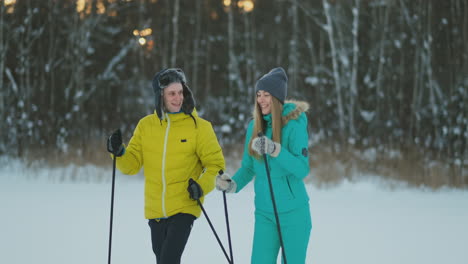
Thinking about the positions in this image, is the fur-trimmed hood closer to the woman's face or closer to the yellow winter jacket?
the woman's face

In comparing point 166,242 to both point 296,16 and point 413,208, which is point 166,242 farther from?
point 296,16

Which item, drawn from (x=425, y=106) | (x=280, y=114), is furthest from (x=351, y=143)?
(x=280, y=114)

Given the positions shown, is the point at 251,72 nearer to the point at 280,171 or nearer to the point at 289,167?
the point at 280,171

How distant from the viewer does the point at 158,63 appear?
406 inches

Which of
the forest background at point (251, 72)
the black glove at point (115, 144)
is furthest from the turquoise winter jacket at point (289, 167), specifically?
the forest background at point (251, 72)

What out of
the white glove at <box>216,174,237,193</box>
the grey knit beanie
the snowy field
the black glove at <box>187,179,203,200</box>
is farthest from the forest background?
the black glove at <box>187,179,203,200</box>

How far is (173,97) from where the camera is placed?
2988 mm

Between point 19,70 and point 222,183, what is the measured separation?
362 inches

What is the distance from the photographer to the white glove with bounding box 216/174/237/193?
9.57 ft

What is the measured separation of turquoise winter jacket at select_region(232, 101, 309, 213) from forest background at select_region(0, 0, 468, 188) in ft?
19.9

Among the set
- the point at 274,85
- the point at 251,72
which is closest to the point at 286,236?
the point at 274,85

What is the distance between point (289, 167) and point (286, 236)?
42cm

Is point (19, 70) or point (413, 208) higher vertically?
point (19, 70)

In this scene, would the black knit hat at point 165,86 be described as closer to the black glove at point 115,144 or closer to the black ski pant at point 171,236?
the black glove at point 115,144
